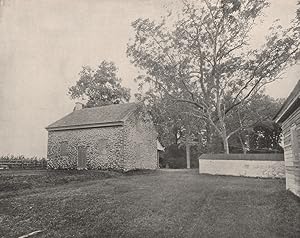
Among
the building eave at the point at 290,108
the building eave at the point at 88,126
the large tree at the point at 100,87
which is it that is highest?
the large tree at the point at 100,87

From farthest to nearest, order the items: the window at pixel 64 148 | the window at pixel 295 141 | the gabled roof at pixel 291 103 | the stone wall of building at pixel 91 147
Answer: the window at pixel 64 148
the stone wall of building at pixel 91 147
the window at pixel 295 141
the gabled roof at pixel 291 103

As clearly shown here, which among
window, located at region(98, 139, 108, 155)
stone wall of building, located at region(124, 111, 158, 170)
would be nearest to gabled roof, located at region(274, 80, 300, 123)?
stone wall of building, located at region(124, 111, 158, 170)

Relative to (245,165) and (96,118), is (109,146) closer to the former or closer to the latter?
(96,118)

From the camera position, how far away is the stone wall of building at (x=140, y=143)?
20188mm

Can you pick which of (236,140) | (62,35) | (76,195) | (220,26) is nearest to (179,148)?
(236,140)

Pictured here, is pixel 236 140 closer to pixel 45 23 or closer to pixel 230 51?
pixel 230 51

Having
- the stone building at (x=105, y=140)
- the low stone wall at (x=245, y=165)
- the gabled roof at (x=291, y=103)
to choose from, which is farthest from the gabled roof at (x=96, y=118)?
the gabled roof at (x=291, y=103)

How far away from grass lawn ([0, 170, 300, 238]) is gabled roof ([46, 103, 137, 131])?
30.1ft

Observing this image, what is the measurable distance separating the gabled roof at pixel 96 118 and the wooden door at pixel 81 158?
176 centimetres

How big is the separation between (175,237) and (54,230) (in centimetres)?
305

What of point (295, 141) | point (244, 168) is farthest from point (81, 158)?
point (295, 141)

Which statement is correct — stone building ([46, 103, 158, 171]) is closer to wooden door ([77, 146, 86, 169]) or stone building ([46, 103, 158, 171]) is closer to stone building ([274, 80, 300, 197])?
wooden door ([77, 146, 86, 169])

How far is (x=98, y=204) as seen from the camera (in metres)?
8.91

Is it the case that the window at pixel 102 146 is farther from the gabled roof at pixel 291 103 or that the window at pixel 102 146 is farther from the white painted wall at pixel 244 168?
the gabled roof at pixel 291 103
